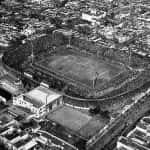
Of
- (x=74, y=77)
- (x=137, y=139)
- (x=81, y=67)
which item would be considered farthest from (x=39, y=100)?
(x=137, y=139)

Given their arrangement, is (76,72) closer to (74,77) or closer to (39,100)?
(74,77)

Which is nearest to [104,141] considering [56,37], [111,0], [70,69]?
[70,69]

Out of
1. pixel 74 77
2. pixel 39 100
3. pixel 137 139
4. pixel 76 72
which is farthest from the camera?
pixel 76 72

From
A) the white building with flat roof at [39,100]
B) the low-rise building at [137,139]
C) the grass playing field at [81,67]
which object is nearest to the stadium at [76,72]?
the grass playing field at [81,67]

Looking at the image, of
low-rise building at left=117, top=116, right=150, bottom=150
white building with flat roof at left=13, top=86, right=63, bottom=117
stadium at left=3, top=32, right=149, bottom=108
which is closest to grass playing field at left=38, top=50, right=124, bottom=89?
stadium at left=3, top=32, right=149, bottom=108

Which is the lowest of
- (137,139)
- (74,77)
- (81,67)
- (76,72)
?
(137,139)

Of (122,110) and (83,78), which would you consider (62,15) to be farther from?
(122,110)
